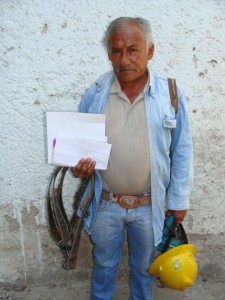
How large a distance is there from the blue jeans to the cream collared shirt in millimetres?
226

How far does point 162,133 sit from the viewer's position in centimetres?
204

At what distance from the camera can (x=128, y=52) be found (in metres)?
1.95

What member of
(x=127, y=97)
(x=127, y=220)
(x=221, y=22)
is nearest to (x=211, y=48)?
(x=221, y=22)

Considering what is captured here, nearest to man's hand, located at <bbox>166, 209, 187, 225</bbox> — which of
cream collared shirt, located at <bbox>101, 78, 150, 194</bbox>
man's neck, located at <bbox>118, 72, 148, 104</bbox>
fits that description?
cream collared shirt, located at <bbox>101, 78, 150, 194</bbox>

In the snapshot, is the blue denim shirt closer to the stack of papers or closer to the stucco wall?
the stack of papers

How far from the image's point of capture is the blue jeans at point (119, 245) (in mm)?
2199

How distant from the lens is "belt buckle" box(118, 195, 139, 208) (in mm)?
2152

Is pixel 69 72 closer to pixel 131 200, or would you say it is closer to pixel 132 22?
pixel 132 22

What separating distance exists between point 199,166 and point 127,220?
80 cm

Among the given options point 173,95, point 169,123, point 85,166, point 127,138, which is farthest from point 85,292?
point 173,95

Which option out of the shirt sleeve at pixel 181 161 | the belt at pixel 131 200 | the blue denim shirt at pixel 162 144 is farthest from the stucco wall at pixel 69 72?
the belt at pixel 131 200

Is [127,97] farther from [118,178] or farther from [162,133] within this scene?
[118,178]

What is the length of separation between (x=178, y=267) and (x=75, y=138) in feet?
3.05

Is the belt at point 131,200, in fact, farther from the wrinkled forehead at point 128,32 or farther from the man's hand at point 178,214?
the wrinkled forehead at point 128,32
